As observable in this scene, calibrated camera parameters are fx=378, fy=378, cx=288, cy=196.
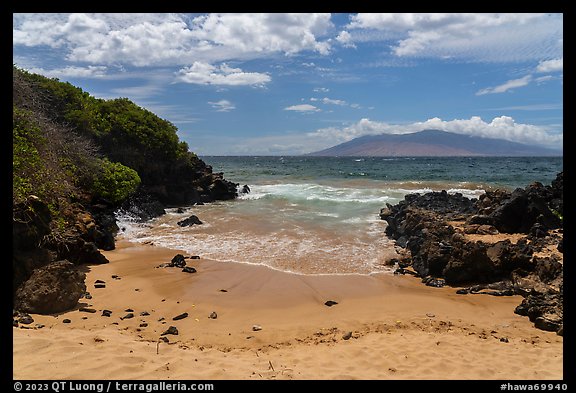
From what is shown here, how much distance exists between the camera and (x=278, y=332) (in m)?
7.01

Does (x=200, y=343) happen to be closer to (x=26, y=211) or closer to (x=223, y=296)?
(x=223, y=296)

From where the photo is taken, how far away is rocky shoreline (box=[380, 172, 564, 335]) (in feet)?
28.6

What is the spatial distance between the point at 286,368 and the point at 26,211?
658 cm

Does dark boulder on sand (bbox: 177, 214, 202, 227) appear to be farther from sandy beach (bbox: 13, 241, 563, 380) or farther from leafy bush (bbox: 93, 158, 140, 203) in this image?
sandy beach (bbox: 13, 241, 563, 380)

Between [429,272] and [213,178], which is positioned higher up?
[213,178]

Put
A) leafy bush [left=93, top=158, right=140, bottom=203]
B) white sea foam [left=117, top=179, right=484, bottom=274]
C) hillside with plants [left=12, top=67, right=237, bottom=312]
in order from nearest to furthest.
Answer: hillside with plants [left=12, top=67, right=237, bottom=312] → white sea foam [left=117, top=179, right=484, bottom=274] → leafy bush [left=93, top=158, right=140, bottom=203]

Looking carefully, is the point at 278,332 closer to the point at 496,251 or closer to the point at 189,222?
the point at 496,251

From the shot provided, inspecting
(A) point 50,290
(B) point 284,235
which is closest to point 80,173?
(B) point 284,235

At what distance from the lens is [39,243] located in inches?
327

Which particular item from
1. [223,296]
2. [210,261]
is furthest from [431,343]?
[210,261]

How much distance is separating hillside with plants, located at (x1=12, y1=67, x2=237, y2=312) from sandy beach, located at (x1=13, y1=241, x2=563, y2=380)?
1.43m

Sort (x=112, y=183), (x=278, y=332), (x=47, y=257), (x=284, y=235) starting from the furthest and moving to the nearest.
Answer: (x=112, y=183) → (x=284, y=235) → (x=47, y=257) → (x=278, y=332)

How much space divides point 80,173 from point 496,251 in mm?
16335

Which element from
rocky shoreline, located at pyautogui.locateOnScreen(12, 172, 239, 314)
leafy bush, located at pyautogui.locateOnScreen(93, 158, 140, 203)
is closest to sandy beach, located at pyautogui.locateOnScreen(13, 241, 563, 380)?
rocky shoreline, located at pyautogui.locateOnScreen(12, 172, 239, 314)
